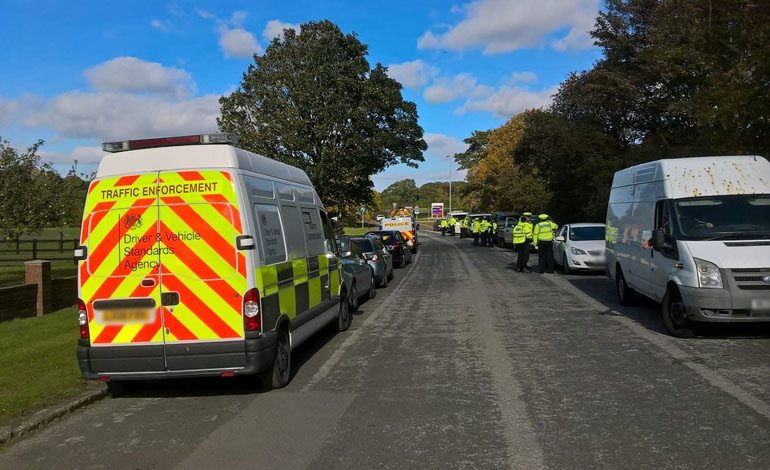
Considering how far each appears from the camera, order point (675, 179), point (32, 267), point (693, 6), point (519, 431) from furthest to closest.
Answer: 1. point (693, 6)
2. point (32, 267)
3. point (675, 179)
4. point (519, 431)

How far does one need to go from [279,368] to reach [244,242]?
1550 millimetres

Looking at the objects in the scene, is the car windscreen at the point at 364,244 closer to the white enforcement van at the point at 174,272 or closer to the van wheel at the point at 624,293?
the van wheel at the point at 624,293

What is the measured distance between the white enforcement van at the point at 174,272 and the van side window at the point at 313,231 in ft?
6.75

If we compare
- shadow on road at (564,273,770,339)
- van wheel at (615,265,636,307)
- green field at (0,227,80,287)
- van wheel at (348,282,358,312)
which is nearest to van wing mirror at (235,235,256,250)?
van wheel at (348,282,358,312)

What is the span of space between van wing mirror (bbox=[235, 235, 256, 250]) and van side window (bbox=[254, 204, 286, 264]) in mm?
287

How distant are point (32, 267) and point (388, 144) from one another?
25.1 meters

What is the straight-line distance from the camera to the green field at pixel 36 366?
6281 millimetres

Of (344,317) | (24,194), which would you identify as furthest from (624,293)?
(24,194)

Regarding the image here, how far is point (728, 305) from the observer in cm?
806

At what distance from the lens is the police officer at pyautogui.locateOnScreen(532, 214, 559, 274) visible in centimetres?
1847

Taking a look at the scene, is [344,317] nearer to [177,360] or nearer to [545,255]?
[177,360]

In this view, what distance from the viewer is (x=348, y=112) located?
3091 cm

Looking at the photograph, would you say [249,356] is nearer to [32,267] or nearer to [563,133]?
[32,267]


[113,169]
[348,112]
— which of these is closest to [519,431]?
[113,169]
